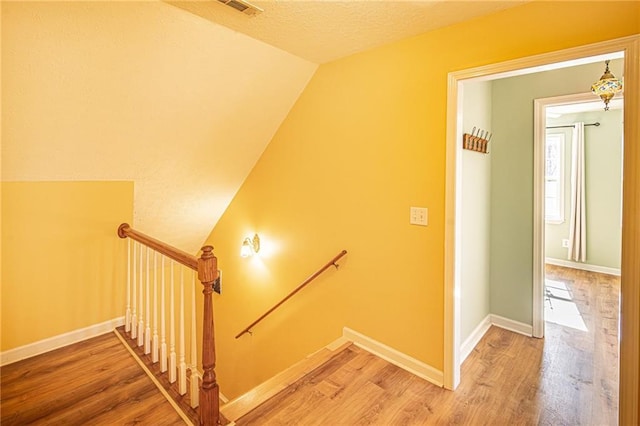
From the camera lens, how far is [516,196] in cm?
293

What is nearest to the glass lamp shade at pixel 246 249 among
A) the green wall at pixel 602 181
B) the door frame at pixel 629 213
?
the door frame at pixel 629 213

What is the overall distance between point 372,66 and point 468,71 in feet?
2.45

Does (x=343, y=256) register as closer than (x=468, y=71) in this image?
No

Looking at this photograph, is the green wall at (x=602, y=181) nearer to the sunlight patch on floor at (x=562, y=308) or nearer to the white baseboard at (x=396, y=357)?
the sunlight patch on floor at (x=562, y=308)

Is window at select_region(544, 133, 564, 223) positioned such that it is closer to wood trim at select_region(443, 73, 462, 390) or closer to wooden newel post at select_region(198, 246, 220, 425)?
wood trim at select_region(443, 73, 462, 390)

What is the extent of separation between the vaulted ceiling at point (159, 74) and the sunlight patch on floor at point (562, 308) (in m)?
3.03

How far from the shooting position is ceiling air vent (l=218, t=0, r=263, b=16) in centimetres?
→ 176

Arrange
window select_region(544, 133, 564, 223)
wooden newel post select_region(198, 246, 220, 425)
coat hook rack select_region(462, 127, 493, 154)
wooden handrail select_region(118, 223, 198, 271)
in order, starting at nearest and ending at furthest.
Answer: wooden newel post select_region(198, 246, 220, 425), wooden handrail select_region(118, 223, 198, 271), coat hook rack select_region(462, 127, 493, 154), window select_region(544, 133, 564, 223)

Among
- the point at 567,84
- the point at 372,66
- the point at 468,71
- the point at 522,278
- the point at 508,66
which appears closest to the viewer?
the point at 508,66

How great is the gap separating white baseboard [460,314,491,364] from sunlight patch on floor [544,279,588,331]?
767mm

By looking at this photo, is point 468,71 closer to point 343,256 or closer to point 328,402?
point 343,256

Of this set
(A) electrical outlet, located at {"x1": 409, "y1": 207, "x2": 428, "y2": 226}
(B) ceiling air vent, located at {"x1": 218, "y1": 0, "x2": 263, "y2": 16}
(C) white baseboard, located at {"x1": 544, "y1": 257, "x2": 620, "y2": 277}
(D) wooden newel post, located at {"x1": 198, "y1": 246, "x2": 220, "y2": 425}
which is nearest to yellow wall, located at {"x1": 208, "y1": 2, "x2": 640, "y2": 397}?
(A) electrical outlet, located at {"x1": 409, "y1": 207, "x2": 428, "y2": 226}

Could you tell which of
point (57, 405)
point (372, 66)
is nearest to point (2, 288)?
point (57, 405)

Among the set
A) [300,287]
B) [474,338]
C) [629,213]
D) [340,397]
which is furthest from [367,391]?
[629,213]
